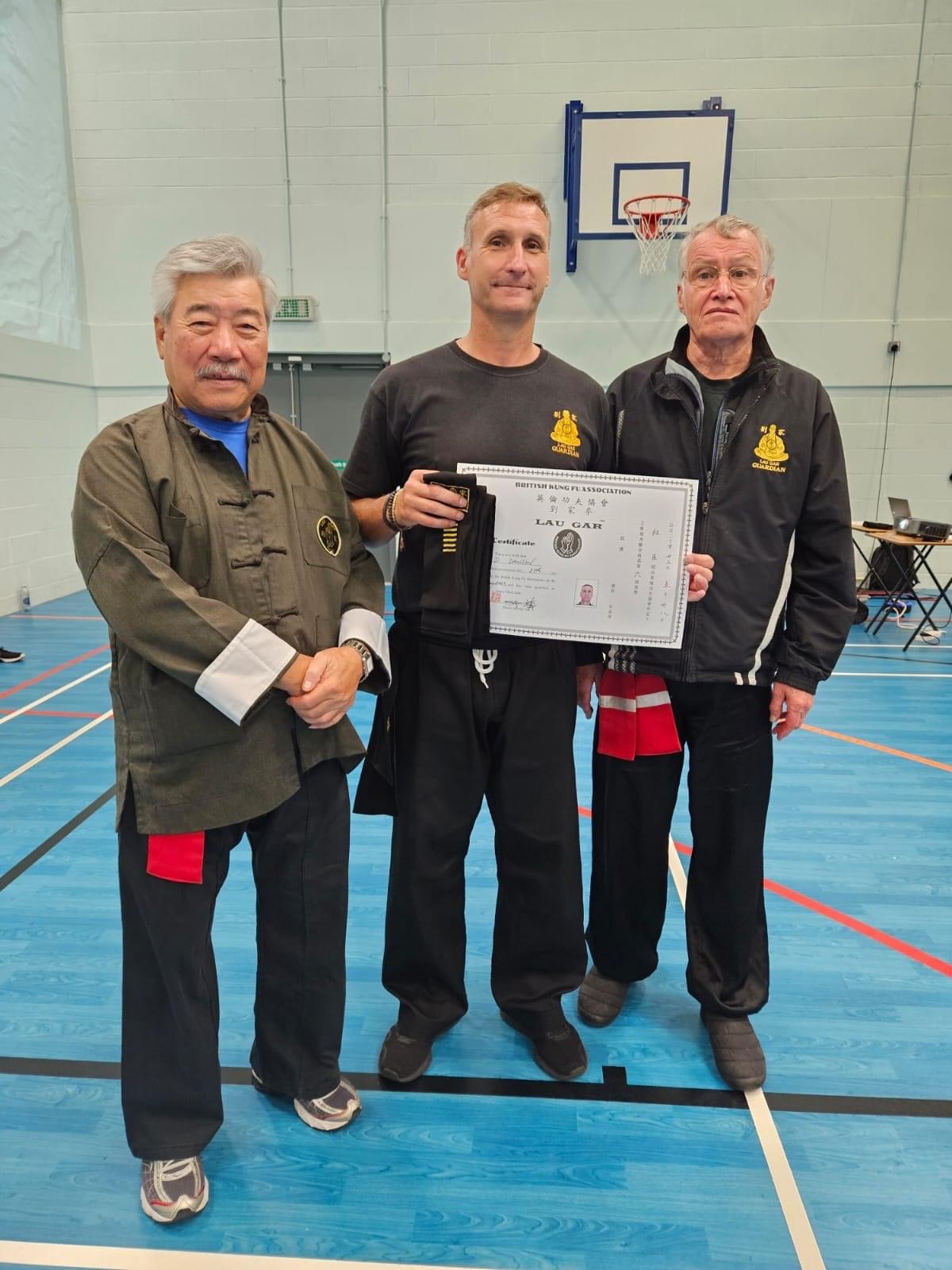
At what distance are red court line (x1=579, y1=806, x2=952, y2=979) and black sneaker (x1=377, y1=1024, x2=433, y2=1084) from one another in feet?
4.86

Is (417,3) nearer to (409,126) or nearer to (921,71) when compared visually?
(409,126)

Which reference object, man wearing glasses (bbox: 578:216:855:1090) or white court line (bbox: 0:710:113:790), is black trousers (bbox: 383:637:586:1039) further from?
white court line (bbox: 0:710:113:790)

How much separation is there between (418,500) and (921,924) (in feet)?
7.45

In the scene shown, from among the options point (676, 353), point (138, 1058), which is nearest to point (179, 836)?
point (138, 1058)

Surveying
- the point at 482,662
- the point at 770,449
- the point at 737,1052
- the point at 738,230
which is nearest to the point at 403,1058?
the point at 737,1052

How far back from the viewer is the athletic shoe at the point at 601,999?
7.30ft

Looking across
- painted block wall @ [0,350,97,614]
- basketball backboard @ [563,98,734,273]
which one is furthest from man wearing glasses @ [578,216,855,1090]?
painted block wall @ [0,350,97,614]

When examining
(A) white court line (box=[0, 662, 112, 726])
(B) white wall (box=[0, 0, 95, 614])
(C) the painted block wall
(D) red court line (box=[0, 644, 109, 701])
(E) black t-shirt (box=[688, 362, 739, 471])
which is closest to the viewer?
(E) black t-shirt (box=[688, 362, 739, 471])

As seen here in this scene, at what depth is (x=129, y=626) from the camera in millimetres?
1394

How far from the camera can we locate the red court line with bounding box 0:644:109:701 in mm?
5168

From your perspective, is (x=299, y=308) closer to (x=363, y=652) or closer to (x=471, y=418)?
(x=471, y=418)

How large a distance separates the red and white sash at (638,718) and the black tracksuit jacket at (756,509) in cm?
6

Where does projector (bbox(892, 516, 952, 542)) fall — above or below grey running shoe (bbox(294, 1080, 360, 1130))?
above

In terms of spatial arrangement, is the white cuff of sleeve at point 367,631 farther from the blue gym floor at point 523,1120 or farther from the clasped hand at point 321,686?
the blue gym floor at point 523,1120
